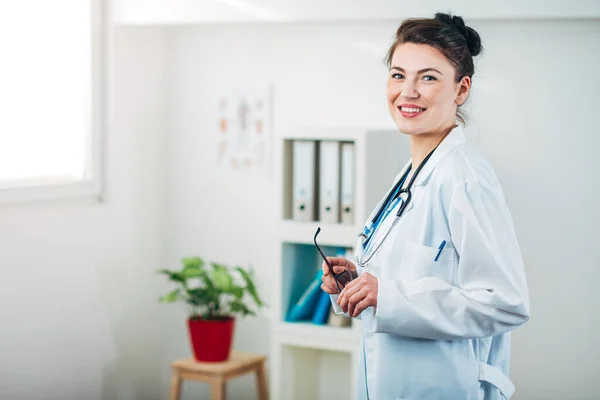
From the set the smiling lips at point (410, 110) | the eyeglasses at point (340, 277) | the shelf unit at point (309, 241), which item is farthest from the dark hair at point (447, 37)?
the shelf unit at point (309, 241)

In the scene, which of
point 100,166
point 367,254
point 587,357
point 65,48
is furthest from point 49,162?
point 587,357

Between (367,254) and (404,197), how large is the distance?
15cm

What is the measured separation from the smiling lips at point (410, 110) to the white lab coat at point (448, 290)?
9 cm

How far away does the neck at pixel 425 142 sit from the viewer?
179 centimetres

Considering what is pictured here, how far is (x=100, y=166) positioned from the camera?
11.8 ft

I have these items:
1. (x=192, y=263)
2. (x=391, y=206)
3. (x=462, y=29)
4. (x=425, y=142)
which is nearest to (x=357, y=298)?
(x=391, y=206)

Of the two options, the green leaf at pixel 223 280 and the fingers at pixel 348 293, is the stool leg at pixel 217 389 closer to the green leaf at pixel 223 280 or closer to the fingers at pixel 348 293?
the green leaf at pixel 223 280

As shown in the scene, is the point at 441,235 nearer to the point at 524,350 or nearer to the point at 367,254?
the point at 367,254

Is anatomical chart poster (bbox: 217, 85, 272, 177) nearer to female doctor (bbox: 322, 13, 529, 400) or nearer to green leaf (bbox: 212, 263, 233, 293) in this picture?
green leaf (bbox: 212, 263, 233, 293)

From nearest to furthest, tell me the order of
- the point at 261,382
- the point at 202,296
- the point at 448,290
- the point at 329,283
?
1. the point at 448,290
2. the point at 329,283
3. the point at 202,296
4. the point at 261,382

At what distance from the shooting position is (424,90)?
1.73m

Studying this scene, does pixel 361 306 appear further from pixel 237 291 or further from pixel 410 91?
pixel 237 291

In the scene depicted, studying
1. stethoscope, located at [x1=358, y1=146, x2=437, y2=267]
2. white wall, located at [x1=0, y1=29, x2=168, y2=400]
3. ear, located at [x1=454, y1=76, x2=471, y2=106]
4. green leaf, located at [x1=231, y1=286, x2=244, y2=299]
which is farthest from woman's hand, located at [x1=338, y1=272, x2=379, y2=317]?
white wall, located at [x1=0, y1=29, x2=168, y2=400]

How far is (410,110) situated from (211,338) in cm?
191
